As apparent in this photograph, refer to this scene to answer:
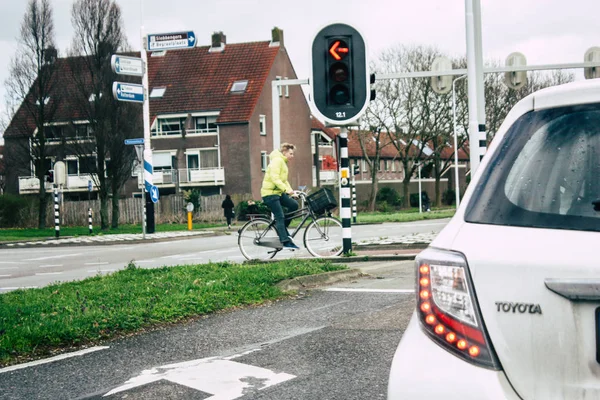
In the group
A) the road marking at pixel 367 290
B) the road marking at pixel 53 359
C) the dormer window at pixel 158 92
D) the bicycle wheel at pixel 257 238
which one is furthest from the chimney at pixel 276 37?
the road marking at pixel 53 359

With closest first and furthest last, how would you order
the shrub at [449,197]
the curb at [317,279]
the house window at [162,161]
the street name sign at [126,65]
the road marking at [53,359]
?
the road marking at [53,359] < the curb at [317,279] < the street name sign at [126,65] < the house window at [162,161] < the shrub at [449,197]

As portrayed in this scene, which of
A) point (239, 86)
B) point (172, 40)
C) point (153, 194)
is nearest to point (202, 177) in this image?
point (239, 86)

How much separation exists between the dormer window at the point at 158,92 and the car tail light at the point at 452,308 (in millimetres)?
60851

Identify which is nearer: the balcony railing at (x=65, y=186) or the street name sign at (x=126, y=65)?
the street name sign at (x=126, y=65)

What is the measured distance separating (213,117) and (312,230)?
47447mm

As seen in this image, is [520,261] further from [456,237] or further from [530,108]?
[530,108]

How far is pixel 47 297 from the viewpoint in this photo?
9.63 meters

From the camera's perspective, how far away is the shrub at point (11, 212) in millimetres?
45719

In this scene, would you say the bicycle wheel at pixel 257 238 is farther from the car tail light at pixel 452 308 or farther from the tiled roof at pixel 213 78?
the tiled roof at pixel 213 78

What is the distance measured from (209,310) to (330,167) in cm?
6589

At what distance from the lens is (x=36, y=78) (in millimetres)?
40125

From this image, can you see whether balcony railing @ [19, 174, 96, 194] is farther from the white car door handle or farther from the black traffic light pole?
the white car door handle

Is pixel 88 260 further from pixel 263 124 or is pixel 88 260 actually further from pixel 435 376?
pixel 263 124

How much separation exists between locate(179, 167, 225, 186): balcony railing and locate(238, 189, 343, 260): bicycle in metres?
45.7
